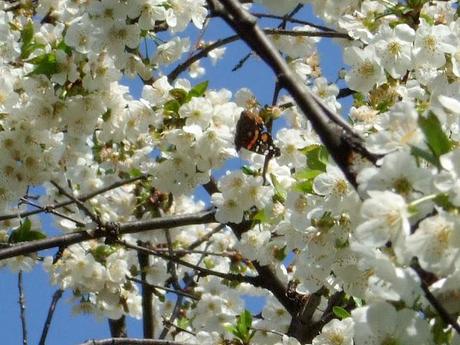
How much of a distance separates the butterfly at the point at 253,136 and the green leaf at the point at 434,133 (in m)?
0.97

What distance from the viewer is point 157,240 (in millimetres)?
4652

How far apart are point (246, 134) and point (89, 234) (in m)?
1.03

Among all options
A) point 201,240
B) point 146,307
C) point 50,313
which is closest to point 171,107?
point 50,313

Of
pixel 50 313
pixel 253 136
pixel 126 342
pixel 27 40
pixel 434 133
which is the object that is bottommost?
pixel 434 133

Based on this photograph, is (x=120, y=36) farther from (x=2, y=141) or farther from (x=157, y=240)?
(x=157, y=240)

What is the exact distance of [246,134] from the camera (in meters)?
2.64

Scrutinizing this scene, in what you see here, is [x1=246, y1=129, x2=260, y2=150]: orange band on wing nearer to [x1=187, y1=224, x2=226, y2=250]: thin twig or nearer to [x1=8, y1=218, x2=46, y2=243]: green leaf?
[x1=8, y1=218, x2=46, y2=243]: green leaf

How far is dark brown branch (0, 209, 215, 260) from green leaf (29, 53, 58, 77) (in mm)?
642

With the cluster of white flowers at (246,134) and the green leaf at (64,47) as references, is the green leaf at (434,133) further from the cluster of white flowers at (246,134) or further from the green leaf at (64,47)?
the green leaf at (64,47)

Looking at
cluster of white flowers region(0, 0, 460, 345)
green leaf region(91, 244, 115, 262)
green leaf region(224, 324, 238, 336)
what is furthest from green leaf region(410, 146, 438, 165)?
green leaf region(91, 244, 115, 262)

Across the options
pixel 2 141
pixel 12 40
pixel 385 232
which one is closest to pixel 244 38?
pixel 385 232

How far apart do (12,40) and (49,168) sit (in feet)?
1.88

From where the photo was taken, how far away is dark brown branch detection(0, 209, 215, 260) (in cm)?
320

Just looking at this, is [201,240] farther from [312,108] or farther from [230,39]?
[312,108]
